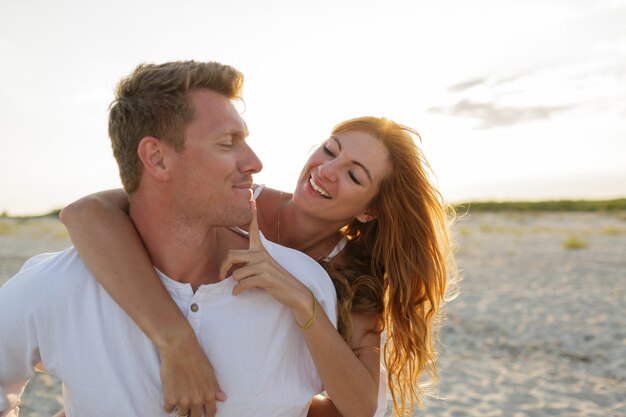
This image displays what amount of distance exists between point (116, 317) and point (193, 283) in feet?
1.03

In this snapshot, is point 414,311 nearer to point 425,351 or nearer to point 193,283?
point 425,351

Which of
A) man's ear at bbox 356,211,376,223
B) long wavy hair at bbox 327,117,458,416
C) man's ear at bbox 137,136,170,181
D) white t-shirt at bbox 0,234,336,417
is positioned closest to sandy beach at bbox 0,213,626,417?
long wavy hair at bbox 327,117,458,416

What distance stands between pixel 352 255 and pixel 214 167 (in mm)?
1637

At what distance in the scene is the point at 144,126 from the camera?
8.11 feet

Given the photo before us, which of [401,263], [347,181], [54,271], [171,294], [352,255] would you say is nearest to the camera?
[54,271]

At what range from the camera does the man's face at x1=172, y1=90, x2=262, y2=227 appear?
2.41m

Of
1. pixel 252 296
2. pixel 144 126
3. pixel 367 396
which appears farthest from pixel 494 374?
pixel 144 126

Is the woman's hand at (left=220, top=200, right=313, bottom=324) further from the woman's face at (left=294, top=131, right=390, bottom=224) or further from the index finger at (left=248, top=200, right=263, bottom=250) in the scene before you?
the woman's face at (left=294, top=131, right=390, bottom=224)

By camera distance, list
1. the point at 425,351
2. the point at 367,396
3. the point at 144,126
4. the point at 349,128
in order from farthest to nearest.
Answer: the point at 349,128
the point at 425,351
the point at 367,396
the point at 144,126

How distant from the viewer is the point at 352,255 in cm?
386

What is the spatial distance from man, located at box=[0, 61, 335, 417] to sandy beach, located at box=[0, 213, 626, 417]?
287 centimetres

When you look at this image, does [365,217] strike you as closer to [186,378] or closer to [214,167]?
[214,167]

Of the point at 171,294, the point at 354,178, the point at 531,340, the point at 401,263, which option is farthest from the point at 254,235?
the point at 531,340

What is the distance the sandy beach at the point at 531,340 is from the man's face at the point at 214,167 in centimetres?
313
